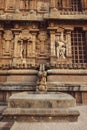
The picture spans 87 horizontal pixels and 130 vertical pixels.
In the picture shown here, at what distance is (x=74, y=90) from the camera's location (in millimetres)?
11367

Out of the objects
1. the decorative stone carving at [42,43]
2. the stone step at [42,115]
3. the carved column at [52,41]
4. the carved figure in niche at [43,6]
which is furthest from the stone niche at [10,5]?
the stone step at [42,115]

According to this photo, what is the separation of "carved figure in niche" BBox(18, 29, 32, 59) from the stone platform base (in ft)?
35.2

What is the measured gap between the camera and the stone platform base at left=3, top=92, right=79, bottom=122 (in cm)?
578

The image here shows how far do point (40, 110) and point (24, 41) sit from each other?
1187 cm

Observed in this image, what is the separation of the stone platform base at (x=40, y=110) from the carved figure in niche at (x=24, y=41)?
422 inches

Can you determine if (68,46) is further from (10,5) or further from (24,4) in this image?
(10,5)

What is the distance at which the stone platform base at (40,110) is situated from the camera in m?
5.78

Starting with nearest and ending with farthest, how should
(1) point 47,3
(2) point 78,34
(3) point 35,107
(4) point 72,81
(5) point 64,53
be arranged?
(3) point 35,107 < (4) point 72,81 < (5) point 64,53 < (2) point 78,34 < (1) point 47,3

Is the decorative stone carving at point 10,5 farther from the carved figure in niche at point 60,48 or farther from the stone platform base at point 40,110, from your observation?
the stone platform base at point 40,110

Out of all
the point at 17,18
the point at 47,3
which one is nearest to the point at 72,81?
the point at 17,18

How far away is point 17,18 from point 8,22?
0.98 meters

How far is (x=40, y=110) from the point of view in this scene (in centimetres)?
584

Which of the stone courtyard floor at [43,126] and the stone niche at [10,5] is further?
the stone niche at [10,5]

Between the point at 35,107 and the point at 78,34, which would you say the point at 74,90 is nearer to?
the point at 35,107
